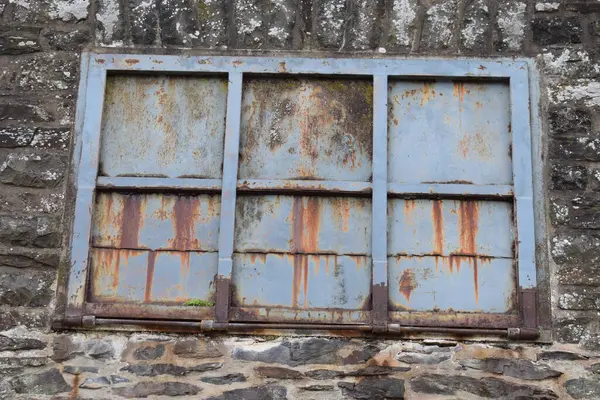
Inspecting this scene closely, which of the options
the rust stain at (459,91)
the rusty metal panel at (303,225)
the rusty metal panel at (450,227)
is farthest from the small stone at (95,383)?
the rust stain at (459,91)

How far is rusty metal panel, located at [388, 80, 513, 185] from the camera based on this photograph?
4477 mm

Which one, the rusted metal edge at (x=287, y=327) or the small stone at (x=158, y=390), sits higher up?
the rusted metal edge at (x=287, y=327)

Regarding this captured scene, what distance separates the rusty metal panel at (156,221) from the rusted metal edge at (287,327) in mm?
378

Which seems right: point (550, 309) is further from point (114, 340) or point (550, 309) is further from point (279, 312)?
point (114, 340)

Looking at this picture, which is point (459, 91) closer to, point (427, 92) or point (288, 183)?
point (427, 92)

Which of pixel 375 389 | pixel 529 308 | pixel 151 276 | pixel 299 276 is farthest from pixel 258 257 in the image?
pixel 529 308

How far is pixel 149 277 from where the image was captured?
437cm

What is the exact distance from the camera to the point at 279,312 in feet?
14.1

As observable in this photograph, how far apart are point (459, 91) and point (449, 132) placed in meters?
0.24

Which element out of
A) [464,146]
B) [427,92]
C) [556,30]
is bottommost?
[464,146]

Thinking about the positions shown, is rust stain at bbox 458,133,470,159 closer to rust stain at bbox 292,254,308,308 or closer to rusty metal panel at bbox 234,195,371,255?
rusty metal panel at bbox 234,195,371,255

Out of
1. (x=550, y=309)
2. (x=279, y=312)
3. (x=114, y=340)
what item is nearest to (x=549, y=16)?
(x=550, y=309)

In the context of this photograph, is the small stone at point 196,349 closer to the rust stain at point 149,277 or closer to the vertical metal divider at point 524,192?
the rust stain at point 149,277

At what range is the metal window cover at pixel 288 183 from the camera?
14.0 ft
